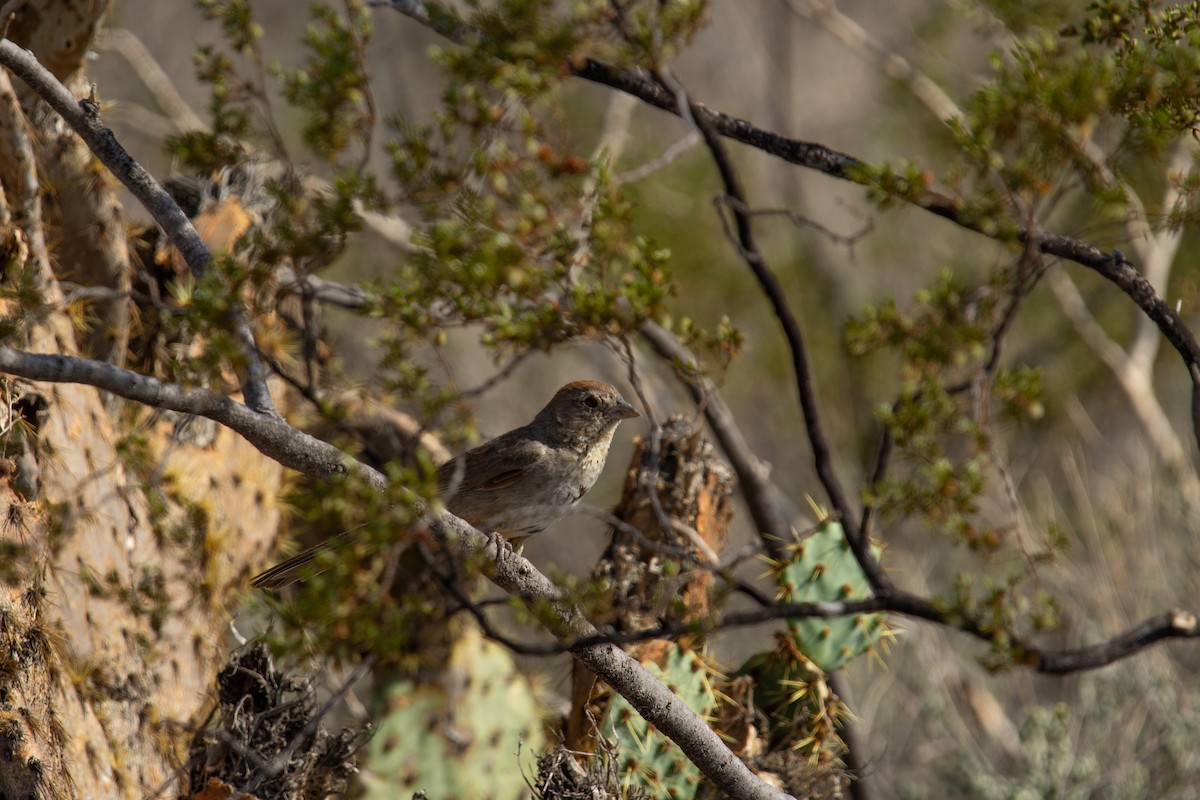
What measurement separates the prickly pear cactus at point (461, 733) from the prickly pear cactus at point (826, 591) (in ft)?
4.05

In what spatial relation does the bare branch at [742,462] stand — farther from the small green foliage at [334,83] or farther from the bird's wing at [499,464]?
the small green foliage at [334,83]

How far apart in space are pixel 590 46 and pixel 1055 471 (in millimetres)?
9111

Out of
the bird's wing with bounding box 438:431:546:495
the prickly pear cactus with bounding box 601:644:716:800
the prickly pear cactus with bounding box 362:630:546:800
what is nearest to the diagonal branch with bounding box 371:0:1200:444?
the bird's wing with bounding box 438:431:546:495

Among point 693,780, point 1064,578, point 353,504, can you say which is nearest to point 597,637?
point 353,504

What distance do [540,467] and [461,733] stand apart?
47.4 inches

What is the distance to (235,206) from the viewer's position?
A: 15.7ft

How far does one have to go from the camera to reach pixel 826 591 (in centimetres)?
429

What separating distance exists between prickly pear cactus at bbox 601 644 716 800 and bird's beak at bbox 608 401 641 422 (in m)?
1.17

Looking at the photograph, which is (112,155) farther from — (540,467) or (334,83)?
(540,467)

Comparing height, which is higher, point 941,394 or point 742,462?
point 742,462

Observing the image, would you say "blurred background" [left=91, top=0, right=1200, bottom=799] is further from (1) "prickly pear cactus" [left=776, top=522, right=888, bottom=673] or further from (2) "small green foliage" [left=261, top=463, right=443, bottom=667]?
(2) "small green foliage" [left=261, top=463, right=443, bottom=667]

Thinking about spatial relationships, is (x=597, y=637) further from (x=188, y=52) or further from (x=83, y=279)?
(x=188, y=52)

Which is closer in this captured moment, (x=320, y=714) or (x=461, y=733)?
(x=320, y=714)

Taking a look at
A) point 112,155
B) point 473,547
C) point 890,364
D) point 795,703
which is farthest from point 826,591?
point 890,364
